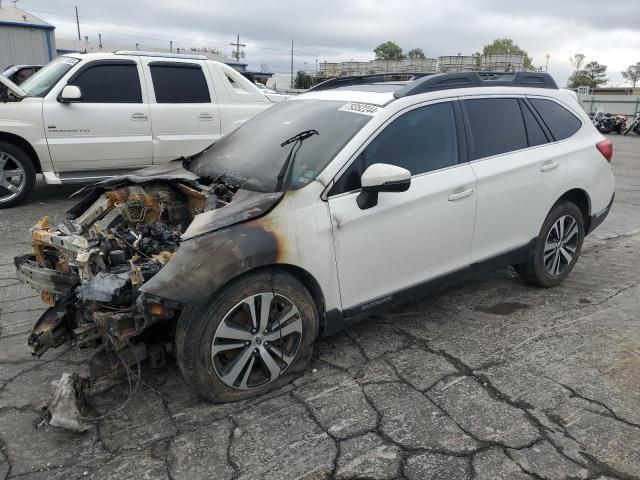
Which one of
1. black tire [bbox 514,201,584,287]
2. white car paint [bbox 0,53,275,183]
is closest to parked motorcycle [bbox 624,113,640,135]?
white car paint [bbox 0,53,275,183]

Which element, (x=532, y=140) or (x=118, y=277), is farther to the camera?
(x=532, y=140)

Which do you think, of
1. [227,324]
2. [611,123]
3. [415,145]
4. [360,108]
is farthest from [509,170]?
[611,123]

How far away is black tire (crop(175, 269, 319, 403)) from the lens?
2.68m

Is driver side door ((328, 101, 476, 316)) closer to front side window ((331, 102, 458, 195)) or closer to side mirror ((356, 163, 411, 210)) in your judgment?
front side window ((331, 102, 458, 195))

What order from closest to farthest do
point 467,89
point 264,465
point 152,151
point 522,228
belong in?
point 264,465, point 467,89, point 522,228, point 152,151

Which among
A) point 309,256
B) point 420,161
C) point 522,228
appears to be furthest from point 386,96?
point 522,228

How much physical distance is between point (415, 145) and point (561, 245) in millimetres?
1962

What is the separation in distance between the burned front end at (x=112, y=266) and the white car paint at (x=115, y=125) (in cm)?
385

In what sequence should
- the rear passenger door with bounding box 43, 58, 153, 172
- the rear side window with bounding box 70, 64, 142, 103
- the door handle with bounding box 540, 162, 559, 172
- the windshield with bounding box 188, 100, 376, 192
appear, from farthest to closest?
the rear side window with bounding box 70, 64, 142, 103
the rear passenger door with bounding box 43, 58, 153, 172
the door handle with bounding box 540, 162, 559, 172
the windshield with bounding box 188, 100, 376, 192

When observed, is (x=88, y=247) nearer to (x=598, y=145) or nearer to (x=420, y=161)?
(x=420, y=161)

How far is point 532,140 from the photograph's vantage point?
4219 millimetres

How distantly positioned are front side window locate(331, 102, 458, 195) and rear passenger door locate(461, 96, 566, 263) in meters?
0.21

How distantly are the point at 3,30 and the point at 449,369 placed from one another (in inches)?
785

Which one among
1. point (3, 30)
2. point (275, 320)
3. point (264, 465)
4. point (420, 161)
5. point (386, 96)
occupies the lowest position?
point (264, 465)
